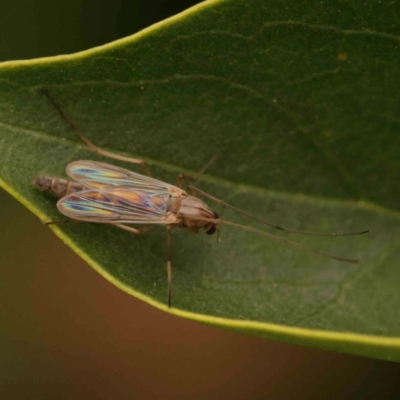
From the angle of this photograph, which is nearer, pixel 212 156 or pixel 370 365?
pixel 212 156

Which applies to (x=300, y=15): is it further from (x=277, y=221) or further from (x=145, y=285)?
(x=145, y=285)

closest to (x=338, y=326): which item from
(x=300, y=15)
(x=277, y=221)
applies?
(x=277, y=221)

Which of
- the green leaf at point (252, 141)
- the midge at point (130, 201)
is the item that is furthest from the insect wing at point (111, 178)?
the green leaf at point (252, 141)

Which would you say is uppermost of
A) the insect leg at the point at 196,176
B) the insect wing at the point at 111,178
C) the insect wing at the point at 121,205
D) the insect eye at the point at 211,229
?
the insect leg at the point at 196,176

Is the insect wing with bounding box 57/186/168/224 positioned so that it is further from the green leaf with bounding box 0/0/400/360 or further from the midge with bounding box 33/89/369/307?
the green leaf with bounding box 0/0/400/360

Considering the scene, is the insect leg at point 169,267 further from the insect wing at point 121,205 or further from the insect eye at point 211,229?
the insect eye at point 211,229

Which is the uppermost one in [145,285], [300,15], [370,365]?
[300,15]

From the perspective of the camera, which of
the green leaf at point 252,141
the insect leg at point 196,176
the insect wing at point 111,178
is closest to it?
the green leaf at point 252,141
